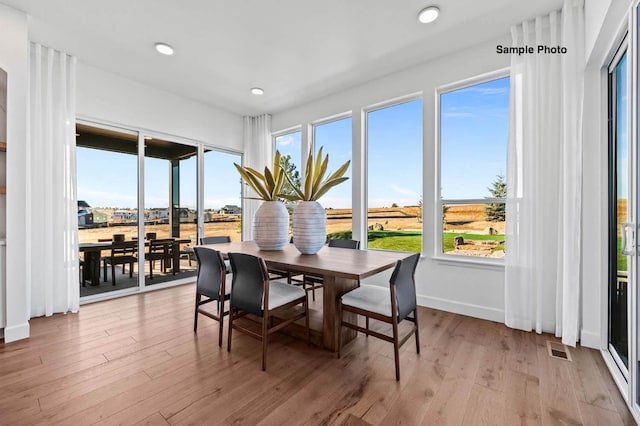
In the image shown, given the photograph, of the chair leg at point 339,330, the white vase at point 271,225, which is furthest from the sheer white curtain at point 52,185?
the chair leg at point 339,330

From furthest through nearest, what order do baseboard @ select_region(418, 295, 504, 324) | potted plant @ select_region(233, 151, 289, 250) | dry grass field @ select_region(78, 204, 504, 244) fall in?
dry grass field @ select_region(78, 204, 504, 244), baseboard @ select_region(418, 295, 504, 324), potted plant @ select_region(233, 151, 289, 250)

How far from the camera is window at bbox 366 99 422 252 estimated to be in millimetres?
3531

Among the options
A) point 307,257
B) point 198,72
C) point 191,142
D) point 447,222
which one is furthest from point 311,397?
point 191,142

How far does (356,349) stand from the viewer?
2.27 meters

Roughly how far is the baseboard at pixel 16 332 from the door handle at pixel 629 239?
4.50m

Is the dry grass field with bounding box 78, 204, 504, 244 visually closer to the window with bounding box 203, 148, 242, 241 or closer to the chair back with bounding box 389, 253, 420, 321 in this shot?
the window with bounding box 203, 148, 242, 241

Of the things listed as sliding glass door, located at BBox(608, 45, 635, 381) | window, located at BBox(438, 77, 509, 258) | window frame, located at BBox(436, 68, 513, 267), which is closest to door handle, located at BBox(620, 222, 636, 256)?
sliding glass door, located at BBox(608, 45, 635, 381)

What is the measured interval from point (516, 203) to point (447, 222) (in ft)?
2.42

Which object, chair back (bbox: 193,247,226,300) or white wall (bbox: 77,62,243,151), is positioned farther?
white wall (bbox: 77,62,243,151)

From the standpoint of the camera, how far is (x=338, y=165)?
437 cm

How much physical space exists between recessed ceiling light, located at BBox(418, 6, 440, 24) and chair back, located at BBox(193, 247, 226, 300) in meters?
2.77

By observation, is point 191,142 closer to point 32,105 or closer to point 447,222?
point 32,105

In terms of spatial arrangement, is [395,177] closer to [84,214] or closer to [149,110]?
[149,110]

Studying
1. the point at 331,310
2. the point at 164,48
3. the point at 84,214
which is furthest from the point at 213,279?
the point at 164,48
